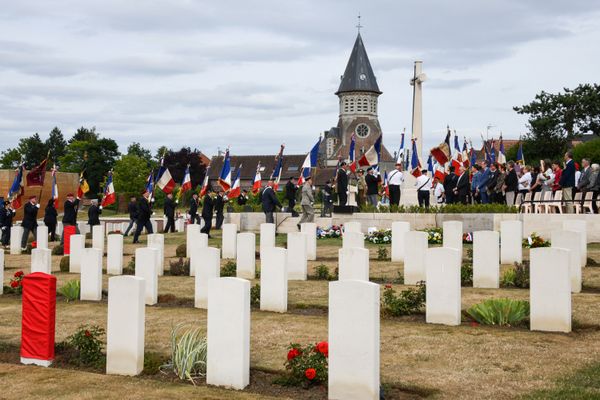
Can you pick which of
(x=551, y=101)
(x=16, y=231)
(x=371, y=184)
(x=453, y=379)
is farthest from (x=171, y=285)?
(x=551, y=101)

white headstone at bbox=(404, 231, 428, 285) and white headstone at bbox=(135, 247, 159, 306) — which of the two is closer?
white headstone at bbox=(135, 247, 159, 306)

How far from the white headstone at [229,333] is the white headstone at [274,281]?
3.65 metres

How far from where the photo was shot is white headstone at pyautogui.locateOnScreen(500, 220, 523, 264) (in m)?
13.9

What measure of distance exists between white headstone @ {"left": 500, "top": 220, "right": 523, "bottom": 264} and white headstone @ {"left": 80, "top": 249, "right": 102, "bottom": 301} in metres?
7.61

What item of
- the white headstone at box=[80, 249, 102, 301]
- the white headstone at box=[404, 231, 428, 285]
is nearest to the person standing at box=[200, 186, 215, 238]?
the white headstone at box=[80, 249, 102, 301]

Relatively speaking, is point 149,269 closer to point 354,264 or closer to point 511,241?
point 354,264

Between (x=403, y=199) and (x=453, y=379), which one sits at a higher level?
(x=403, y=199)

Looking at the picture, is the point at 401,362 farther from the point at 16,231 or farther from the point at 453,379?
the point at 16,231

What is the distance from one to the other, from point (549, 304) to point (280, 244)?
12276 millimetres

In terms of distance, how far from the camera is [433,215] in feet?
72.7

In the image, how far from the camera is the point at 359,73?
381ft

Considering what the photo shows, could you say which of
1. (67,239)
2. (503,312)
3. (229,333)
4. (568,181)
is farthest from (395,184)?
(229,333)

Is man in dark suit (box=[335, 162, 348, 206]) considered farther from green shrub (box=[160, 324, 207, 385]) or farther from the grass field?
green shrub (box=[160, 324, 207, 385])

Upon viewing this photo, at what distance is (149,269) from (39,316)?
3.66 m
